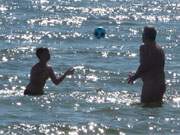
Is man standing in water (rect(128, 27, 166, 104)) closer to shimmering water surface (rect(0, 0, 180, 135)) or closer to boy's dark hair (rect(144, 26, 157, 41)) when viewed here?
boy's dark hair (rect(144, 26, 157, 41))

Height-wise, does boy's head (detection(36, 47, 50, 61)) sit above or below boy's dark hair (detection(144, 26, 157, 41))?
below

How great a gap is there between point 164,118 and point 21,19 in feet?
69.5

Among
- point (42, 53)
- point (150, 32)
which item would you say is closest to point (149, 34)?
point (150, 32)

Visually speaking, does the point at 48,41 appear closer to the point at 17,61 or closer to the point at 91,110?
the point at 17,61

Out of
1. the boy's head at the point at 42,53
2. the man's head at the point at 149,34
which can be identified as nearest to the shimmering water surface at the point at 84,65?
the boy's head at the point at 42,53

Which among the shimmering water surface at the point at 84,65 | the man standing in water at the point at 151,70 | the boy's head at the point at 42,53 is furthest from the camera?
the boy's head at the point at 42,53

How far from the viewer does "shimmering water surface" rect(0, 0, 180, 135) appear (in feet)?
40.1

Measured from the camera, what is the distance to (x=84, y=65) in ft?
67.2

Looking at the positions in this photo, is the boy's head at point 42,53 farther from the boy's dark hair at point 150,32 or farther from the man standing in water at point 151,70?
the boy's dark hair at point 150,32

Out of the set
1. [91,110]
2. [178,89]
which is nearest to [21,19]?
[178,89]

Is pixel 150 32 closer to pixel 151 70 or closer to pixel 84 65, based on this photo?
pixel 151 70

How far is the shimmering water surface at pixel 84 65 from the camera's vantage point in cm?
1222

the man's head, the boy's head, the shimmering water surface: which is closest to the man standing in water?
the man's head

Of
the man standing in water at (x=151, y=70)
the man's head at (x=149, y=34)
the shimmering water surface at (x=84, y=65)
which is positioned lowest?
the shimmering water surface at (x=84, y=65)
